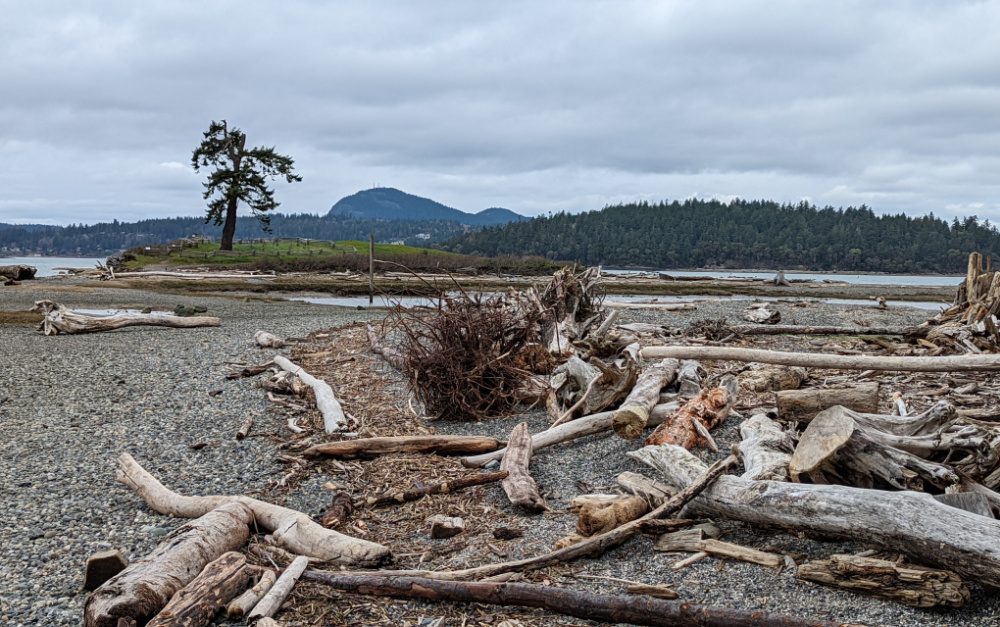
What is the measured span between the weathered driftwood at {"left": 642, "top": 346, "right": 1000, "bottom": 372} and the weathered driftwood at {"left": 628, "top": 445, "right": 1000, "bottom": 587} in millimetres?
2244

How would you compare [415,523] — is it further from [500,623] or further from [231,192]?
[231,192]

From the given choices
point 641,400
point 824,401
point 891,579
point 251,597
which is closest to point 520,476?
point 641,400

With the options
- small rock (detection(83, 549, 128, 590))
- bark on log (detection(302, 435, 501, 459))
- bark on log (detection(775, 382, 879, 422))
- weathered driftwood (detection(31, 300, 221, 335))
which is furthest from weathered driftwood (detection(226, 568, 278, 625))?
weathered driftwood (detection(31, 300, 221, 335))

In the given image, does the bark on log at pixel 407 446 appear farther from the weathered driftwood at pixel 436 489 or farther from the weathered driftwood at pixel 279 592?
the weathered driftwood at pixel 279 592

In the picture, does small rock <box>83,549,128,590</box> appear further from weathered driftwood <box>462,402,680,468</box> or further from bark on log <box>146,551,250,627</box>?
weathered driftwood <box>462,402,680,468</box>

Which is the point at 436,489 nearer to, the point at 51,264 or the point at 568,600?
the point at 568,600

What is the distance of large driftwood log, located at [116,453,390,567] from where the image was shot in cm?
424

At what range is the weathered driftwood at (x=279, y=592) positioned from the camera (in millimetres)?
3566

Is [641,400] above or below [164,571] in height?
above

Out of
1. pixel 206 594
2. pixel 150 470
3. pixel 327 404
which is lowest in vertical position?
pixel 150 470

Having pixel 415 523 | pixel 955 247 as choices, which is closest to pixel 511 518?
pixel 415 523

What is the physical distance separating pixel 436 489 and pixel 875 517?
3296mm

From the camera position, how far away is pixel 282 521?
4.63 meters

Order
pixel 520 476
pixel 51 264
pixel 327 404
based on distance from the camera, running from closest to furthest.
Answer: pixel 520 476, pixel 327 404, pixel 51 264
